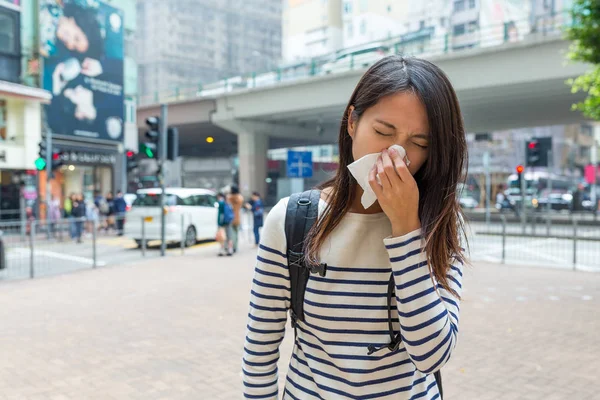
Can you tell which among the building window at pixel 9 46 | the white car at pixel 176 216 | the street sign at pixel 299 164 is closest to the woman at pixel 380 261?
the white car at pixel 176 216

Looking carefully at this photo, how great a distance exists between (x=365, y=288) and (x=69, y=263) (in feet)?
36.0

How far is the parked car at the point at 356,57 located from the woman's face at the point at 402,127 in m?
20.6

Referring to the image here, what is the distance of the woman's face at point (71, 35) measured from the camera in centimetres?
2391

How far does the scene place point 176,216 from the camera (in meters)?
14.3

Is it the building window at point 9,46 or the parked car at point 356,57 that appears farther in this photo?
the parked car at point 356,57

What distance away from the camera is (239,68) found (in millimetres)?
72938

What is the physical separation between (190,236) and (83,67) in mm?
14441

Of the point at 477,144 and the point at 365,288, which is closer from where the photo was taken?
the point at 365,288

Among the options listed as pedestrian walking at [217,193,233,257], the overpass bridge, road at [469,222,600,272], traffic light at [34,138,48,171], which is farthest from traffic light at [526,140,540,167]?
traffic light at [34,138,48,171]

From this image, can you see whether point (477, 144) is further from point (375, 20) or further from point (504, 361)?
point (504, 361)

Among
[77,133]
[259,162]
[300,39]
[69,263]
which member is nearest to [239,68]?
[300,39]

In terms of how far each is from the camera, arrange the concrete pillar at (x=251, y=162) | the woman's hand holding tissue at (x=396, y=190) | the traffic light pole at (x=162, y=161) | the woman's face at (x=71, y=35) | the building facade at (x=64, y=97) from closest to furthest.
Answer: the woman's hand holding tissue at (x=396, y=190), the traffic light pole at (x=162, y=161), the building facade at (x=64, y=97), the woman's face at (x=71, y=35), the concrete pillar at (x=251, y=162)

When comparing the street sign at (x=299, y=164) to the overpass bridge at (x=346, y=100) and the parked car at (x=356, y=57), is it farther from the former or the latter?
the parked car at (x=356, y=57)

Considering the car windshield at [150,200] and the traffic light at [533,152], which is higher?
the traffic light at [533,152]
